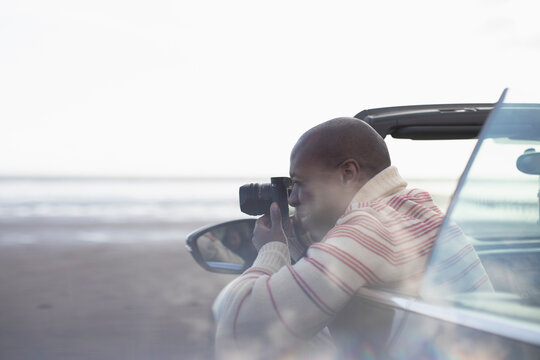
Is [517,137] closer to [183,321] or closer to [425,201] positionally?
[425,201]

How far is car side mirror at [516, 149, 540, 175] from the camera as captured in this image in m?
1.35

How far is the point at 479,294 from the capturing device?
113cm

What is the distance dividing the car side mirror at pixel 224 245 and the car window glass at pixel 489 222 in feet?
3.98

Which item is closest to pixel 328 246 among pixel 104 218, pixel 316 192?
pixel 316 192

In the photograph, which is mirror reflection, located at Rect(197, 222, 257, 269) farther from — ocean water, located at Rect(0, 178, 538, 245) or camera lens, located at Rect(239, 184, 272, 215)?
ocean water, located at Rect(0, 178, 538, 245)

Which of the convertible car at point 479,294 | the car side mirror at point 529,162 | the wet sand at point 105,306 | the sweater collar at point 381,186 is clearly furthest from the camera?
the wet sand at point 105,306

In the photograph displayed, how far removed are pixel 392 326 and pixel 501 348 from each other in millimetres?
363

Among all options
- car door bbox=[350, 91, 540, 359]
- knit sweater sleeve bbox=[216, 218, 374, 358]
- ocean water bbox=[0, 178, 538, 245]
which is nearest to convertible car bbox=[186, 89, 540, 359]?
car door bbox=[350, 91, 540, 359]

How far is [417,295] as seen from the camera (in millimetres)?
1222

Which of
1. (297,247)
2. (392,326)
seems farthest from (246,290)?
(297,247)

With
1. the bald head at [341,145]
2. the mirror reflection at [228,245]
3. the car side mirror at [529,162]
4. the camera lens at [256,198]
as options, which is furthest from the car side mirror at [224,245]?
A: the car side mirror at [529,162]

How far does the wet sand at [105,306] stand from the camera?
12.4 ft

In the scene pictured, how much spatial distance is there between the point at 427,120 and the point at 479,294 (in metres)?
1.18

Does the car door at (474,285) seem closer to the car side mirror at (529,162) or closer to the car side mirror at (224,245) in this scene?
the car side mirror at (529,162)
